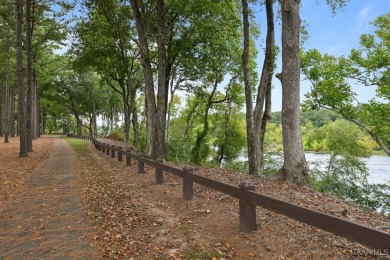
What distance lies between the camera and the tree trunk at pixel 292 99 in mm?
8250

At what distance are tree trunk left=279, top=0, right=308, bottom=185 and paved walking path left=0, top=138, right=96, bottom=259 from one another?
5.38 metres

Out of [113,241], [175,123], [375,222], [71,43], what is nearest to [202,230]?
[113,241]

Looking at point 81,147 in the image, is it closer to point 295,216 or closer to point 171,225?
point 171,225

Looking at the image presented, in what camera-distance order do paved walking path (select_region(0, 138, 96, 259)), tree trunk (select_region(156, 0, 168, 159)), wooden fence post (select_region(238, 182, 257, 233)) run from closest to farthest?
paved walking path (select_region(0, 138, 96, 259))
wooden fence post (select_region(238, 182, 257, 233))
tree trunk (select_region(156, 0, 168, 159))

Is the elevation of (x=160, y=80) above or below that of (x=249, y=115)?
above

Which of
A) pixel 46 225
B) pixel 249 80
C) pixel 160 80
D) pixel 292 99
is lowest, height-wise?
pixel 46 225

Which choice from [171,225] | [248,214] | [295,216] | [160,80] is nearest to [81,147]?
[160,80]

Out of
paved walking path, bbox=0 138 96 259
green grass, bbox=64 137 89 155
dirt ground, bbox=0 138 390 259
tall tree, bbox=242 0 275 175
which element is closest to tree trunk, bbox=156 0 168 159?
tall tree, bbox=242 0 275 175

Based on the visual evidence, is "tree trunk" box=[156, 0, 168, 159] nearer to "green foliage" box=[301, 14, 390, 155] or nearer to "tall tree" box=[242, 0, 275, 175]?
"tall tree" box=[242, 0, 275, 175]

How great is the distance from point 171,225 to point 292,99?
15.4 ft

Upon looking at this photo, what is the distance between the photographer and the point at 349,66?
70.9 ft

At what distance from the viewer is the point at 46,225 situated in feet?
20.8

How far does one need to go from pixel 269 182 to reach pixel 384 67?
1655 cm

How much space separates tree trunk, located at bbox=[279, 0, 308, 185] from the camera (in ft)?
27.1
